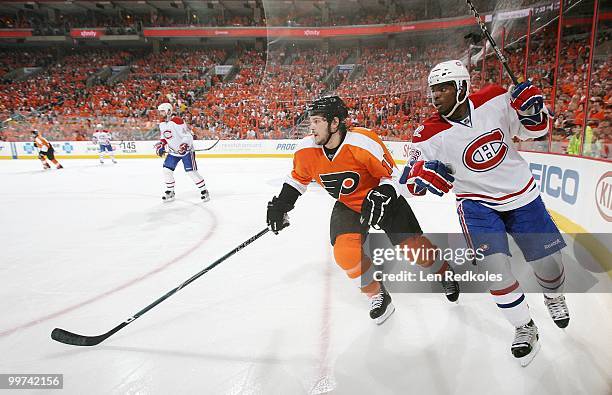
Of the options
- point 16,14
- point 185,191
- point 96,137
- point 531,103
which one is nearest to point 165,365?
point 531,103

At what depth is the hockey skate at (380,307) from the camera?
2135mm

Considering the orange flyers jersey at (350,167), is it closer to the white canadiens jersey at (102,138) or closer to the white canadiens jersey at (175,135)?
the white canadiens jersey at (175,135)

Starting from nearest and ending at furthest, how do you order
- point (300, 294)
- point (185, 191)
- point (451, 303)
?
1. point (451, 303)
2. point (300, 294)
3. point (185, 191)

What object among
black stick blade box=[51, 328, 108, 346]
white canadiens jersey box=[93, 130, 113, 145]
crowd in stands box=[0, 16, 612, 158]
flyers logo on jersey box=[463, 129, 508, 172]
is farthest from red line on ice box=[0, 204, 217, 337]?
white canadiens jersey box=[93, 130, 113, 145]

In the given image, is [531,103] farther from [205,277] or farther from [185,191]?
[185,191]

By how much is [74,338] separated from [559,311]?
2.56 m

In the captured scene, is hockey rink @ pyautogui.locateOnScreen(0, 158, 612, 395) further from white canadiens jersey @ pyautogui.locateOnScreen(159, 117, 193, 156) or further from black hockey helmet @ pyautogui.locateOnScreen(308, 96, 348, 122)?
white canadiens jersey @ pyautogui.locateOnScreen(159, 117, 193, 156)

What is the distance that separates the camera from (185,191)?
6.61m

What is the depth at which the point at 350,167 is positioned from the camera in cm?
220

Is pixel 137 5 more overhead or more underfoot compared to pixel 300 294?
more overhead

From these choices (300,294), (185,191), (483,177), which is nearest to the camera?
(483,177)

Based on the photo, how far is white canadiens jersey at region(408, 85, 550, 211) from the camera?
1.84 meters

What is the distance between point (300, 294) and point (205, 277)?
0.79 metres

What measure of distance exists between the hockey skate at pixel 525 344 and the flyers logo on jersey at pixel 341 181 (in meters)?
1.13
